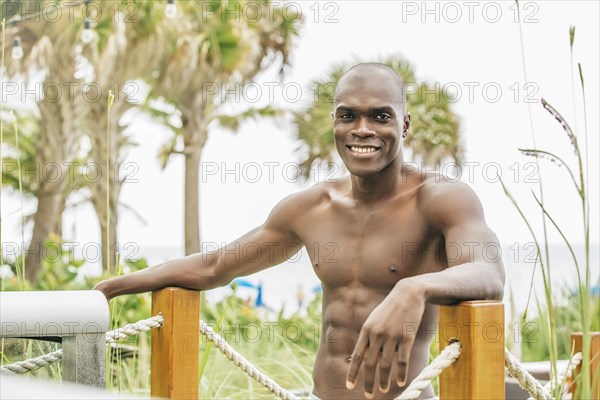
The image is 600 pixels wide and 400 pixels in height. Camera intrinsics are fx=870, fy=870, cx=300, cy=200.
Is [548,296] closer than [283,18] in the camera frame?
Yes

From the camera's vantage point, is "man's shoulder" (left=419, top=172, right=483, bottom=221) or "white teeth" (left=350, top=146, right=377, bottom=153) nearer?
"man's shoulder" (left=419, top=172, right=483, bottom=221)

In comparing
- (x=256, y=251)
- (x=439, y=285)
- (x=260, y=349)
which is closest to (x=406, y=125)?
(x=256, y=251)

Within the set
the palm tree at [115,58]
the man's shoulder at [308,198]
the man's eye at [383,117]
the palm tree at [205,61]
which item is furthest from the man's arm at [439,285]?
the palm tree at [205,61]

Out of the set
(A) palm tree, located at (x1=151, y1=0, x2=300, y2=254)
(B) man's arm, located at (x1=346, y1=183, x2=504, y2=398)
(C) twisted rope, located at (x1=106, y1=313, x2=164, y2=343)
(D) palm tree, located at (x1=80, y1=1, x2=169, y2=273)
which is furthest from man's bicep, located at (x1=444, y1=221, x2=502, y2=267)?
(A) palm tree, located at (x1=151, y1=0, x2=300, y2=254)

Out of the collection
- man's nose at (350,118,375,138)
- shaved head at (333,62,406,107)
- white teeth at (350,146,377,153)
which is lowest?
white teeth at (350,146,377,153)

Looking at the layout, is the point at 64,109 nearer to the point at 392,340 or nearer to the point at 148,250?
the point at 392,340

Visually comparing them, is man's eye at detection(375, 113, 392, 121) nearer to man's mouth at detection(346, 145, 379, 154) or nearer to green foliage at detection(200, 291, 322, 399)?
man's mouth at detection(346, 145, 379, 154)

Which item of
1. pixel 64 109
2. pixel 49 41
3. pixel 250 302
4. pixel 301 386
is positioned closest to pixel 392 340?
pixel 301 386

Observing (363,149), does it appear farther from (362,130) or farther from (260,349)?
(260,349)

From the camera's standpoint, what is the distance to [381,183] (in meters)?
2.47

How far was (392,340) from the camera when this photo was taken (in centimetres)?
176

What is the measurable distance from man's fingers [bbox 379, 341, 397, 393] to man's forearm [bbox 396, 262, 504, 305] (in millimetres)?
132

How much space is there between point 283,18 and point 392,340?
16.8 m

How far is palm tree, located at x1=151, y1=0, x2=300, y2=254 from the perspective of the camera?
16.0 metres
